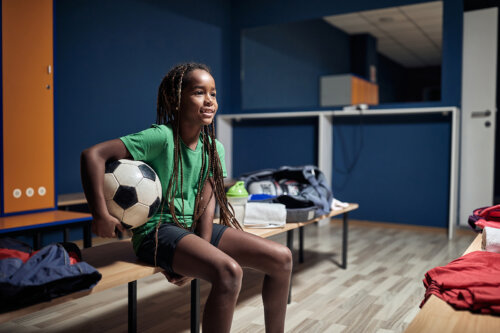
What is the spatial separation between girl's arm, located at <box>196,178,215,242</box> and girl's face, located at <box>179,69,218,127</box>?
0.22 meters

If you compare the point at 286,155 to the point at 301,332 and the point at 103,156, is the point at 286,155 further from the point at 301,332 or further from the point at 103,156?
the point at 103,156

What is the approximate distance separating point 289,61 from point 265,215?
174 inches

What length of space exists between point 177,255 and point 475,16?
147 inches

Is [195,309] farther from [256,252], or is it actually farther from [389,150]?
[389,150]

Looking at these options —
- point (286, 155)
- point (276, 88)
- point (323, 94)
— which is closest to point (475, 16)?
point (286, 155)

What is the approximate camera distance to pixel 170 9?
4.32m

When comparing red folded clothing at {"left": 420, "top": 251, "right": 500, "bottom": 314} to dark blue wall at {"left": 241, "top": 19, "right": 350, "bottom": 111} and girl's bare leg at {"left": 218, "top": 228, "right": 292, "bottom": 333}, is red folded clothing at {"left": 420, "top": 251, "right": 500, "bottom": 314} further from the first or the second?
dark blue wall at {"left": 241, "top": 19, "right": 350, "bottom": 111}

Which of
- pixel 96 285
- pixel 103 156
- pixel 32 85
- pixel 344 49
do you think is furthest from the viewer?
pixel 344 49

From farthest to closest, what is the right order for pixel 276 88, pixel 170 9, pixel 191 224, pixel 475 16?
pixel 276 88, pixel 170 9, pixel 475 16, pixel 191 224

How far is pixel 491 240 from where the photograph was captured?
1.43 m

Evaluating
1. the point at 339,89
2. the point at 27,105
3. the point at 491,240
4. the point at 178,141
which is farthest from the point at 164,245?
the point at 339,89

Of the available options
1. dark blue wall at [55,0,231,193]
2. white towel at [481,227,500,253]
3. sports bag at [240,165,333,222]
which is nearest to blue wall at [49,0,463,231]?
dark blue wall at [55,0,231,193]

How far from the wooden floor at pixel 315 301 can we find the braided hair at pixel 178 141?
2.15ft

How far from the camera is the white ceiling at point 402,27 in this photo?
5992mm
